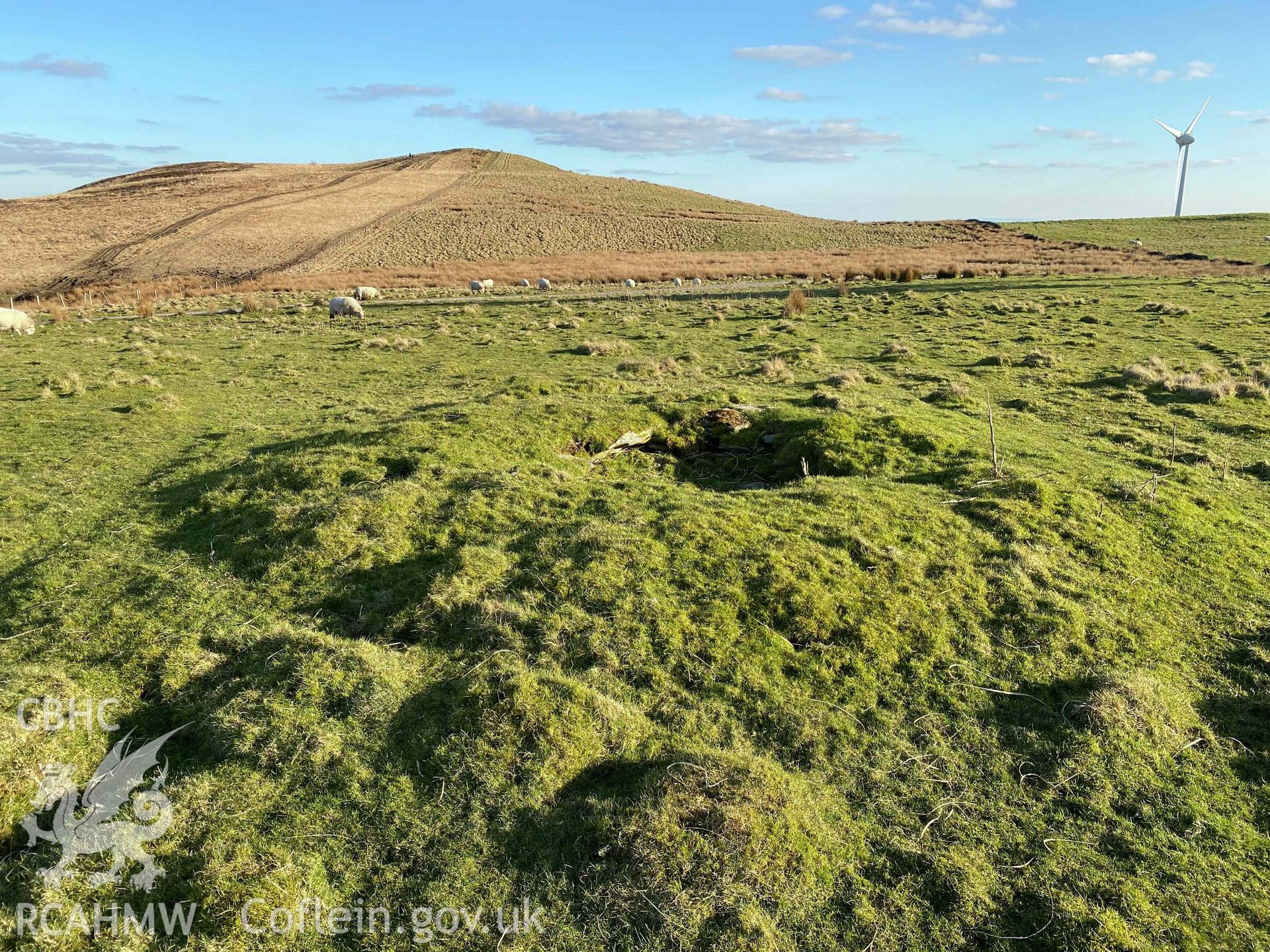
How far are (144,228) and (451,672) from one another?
321 feet

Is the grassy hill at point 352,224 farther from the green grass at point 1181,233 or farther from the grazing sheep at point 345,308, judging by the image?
the grazing sheep at point 345,308

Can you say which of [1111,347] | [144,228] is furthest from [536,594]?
[144,228]

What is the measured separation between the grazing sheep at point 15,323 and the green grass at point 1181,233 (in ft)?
255

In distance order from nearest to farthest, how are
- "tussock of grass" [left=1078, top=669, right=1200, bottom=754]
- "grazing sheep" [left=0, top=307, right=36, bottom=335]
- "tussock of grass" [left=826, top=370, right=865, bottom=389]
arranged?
"tussock of grass" [left=1078, top=669, right=1200, bottom=754] < "tussock of grass" [left=826, top=370, right=865, bottom=389] < "grazing sheep" [left=0, top=307, right=36, bottom=335]

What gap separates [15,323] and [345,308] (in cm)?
1294

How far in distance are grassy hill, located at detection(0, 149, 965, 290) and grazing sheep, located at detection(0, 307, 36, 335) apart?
3592 centimetres

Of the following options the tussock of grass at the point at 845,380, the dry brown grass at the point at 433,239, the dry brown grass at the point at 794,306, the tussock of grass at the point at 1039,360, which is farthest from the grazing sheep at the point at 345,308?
the tussock of grass at the point at 1039,360

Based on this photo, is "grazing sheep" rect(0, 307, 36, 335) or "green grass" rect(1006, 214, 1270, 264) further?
"green grass" rect(1006, 214, 1270, 264)

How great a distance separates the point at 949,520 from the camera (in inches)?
348

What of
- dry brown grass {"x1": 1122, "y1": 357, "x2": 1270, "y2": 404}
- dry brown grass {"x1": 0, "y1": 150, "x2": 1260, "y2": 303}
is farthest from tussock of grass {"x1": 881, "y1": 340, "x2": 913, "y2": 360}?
dry brown grass {"x1": 0, "y1": 150, "x2": 1260, "y2": 303}

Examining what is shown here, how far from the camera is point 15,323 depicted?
28266mm

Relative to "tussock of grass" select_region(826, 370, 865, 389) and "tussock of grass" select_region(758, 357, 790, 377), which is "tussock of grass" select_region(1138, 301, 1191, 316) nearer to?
"tussock of grass" select_region(826, 370, 865, 389)

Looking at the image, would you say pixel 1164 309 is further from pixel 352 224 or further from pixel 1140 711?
pixel 352 224

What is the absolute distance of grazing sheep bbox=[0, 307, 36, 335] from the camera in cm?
2811
